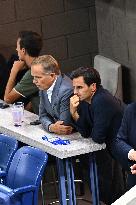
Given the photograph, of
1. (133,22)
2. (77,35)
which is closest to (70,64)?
(77,35)

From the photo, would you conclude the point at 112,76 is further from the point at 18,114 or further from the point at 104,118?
the point at 104,118

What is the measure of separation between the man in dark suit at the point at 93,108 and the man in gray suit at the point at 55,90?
0.41ft

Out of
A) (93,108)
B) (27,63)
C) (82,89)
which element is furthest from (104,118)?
(27,63)

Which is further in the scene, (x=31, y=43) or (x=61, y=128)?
(x=31, y=43)

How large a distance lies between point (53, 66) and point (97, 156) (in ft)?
2.87

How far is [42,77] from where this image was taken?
5.30m

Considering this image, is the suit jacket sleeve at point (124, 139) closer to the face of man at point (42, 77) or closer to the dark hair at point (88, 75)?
the dark hair at point (88, 75)

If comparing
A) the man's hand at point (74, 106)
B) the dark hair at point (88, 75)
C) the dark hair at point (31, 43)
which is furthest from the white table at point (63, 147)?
the dark hair at point (31, 43)

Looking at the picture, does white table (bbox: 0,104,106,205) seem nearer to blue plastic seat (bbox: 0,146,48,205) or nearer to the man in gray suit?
the man in gray suit

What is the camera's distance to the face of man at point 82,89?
16.2 feet

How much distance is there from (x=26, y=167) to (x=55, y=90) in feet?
2.87

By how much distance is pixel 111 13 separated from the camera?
277 inches

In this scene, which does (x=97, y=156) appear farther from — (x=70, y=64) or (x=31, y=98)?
(x=70, y=64)

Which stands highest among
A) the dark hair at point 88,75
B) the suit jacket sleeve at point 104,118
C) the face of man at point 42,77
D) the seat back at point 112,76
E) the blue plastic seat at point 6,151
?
the dark hair at point 88,75
